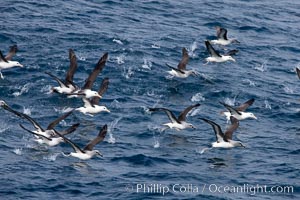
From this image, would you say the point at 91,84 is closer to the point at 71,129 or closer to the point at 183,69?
the point at 71,129

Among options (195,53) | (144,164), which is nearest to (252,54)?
(195,53)

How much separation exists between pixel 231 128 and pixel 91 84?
683cm

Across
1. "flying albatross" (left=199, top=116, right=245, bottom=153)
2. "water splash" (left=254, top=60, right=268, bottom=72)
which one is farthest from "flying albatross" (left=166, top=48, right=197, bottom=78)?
"flying albatross" (left=199, top=116, right=245, bottom=153)

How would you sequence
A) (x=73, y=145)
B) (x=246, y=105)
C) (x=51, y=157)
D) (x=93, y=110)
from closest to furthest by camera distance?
(x=73, y=145)
(x=51, y=157)
(x=93, y=110)
(x=246, y=105)

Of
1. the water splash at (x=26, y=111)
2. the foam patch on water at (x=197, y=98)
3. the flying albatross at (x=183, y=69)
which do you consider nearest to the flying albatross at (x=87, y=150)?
the water splash at (x=26, y=111)

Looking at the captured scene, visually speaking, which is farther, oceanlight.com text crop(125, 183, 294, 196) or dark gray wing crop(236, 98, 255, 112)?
dark gray wing crop(236, 98, 255, 112)

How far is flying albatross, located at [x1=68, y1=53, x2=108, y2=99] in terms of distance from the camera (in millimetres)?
41625

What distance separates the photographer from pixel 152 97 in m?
43.4

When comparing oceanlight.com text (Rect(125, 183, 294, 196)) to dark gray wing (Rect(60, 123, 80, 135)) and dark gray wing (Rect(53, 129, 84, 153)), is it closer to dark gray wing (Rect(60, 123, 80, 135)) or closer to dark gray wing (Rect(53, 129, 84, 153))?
dark gray wing (Rect(53, 129, 84, 153))

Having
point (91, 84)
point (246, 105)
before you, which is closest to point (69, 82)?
point (91, 84)

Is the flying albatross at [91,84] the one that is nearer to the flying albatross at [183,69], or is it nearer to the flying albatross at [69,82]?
the flying albatross at [69,82]

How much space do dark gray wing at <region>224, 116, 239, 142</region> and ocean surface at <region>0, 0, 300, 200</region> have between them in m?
0.61

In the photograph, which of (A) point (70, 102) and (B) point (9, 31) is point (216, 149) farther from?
(B) point (9, 31)

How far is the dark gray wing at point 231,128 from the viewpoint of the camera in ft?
127
